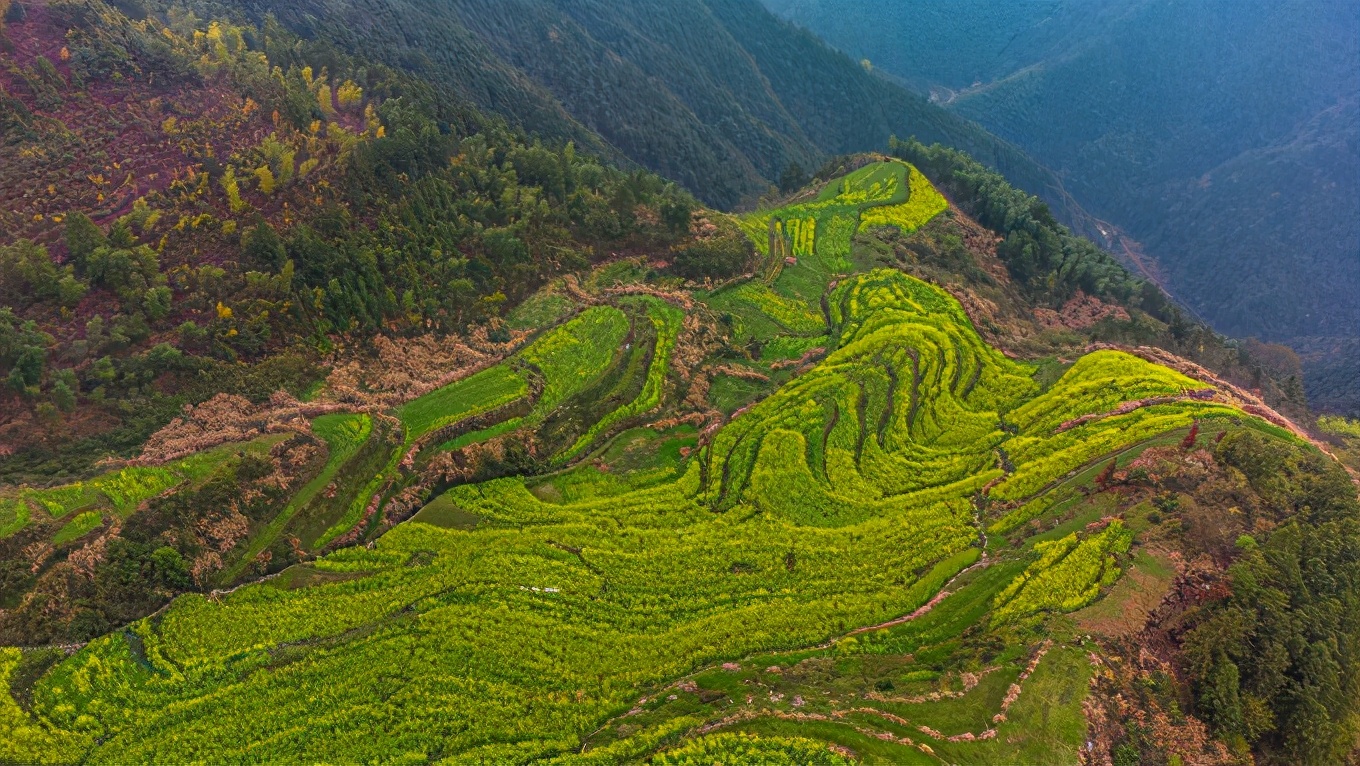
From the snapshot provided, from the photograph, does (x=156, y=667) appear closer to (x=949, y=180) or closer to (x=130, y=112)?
(x=130, y=112)

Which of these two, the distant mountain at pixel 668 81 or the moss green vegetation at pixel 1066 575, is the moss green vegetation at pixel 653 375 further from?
the distant mountain at pixel 668 81

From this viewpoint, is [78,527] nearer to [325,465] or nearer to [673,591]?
[325,465]

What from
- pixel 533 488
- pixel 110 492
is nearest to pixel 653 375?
pixel 533 488

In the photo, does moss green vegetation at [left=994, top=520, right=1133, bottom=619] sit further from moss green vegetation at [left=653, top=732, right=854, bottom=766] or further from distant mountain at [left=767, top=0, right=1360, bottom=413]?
distant mountain at [left=767, top=0, right=1360, bottom=413]

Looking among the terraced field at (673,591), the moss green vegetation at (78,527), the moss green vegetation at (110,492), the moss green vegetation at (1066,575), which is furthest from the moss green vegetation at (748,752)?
the moss green vegetation at (78,527)

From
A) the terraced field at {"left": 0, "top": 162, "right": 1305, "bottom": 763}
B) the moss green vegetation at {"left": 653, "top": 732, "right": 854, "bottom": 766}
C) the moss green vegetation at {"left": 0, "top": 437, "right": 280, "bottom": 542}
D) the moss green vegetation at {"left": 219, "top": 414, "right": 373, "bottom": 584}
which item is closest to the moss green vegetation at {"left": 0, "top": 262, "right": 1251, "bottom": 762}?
the terraced field at {"left": 0, "top": 162, "right": 1305, "bottom": 763}

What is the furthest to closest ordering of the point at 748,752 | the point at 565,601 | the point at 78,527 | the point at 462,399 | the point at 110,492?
the point at 462,399 < the point at 565,601 < the point at 110,492 < the point at 78,527 < the point at 748,752
